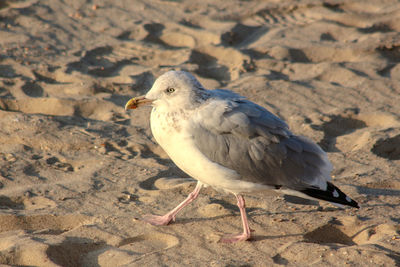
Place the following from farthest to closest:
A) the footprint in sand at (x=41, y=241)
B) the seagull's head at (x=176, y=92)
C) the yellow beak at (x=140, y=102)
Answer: the yellow beak at (x=140, y=102), the seagull's head at (x=176, y=92), the footprint in sand at (x=41, y=241)

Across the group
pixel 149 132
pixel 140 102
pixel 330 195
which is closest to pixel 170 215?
pixel 140 102

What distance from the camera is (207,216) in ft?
13.2

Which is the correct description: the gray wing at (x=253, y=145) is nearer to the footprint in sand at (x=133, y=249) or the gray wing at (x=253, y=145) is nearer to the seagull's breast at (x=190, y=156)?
the seagull's breast at (x=190, y=156)

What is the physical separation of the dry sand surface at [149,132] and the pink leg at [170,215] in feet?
0.23

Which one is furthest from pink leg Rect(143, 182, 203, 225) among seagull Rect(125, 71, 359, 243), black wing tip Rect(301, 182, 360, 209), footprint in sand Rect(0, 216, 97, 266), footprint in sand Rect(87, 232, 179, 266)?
black wing tip Rect(301, 182, 360, 209)

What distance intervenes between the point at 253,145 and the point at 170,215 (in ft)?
2.63

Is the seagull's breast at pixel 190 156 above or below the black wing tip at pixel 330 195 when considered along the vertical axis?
above

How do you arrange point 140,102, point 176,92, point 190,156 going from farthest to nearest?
point 140,102 → point 176,92 → point 190,156

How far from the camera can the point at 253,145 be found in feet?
12.0

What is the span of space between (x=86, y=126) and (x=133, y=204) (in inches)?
55.4

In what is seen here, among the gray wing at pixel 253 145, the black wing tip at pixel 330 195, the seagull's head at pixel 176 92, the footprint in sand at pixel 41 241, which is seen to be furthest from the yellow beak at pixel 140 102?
the black wing tip at pixel 330 195

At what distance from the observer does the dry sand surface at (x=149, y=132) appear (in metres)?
3.59

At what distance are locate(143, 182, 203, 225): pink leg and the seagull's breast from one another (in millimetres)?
293

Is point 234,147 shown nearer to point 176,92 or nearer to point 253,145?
point 253,145
